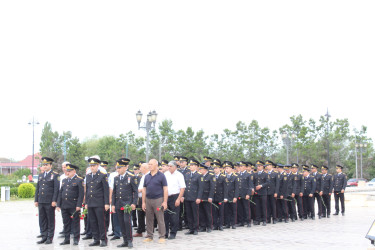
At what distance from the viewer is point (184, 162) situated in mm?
13219

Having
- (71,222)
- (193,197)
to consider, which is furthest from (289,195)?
(71,222)

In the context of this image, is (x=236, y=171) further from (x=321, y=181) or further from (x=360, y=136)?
(x=360, y=136)

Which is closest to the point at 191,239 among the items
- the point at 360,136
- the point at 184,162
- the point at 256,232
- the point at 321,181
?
the point at 256,232

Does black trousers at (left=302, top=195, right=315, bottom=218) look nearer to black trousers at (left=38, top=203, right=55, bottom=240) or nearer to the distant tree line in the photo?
black trousers at (left=38, top=203, right=55, bottom=240)

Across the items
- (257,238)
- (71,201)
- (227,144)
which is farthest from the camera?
(227,144)

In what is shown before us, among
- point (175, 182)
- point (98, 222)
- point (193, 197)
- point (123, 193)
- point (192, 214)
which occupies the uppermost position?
point (175, 182)

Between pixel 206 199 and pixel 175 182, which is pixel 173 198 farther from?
pixel 206 199

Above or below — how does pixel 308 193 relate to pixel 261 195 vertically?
below

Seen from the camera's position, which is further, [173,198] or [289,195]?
[289,195]

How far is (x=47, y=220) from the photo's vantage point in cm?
1073

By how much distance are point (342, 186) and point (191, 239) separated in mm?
9197

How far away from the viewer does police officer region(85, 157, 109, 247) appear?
9742 millimetres

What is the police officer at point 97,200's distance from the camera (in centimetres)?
974

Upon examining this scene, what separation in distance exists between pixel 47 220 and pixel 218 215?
4926mm
